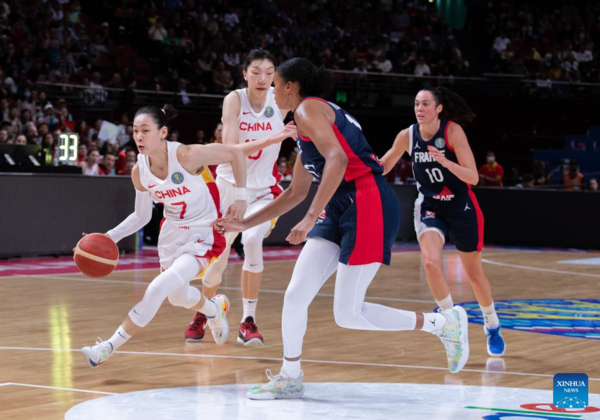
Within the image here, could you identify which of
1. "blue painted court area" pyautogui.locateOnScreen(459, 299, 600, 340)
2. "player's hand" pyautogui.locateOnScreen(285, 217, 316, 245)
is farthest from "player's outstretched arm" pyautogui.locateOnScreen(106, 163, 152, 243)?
"blue painted court area" pyautogui.locateOnScreen(459, 299, 600, 340)

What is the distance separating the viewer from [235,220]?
5324 mm

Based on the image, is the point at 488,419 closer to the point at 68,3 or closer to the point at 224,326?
the point at 224,326

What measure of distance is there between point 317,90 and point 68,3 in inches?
628

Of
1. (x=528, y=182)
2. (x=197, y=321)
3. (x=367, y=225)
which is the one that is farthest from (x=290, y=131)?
(x=528, y=182)

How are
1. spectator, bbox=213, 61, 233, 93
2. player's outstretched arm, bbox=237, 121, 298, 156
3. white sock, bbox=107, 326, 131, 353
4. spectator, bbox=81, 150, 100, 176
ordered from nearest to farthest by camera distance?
1. player's outstretched arm, bbox=237, 121, 298, 156
2. white sock, bbox=107, 326, 131, 353
3. spectator, bbox=81, 150, 100, 176
4. spectator, bbox=213, 61, 233, 93

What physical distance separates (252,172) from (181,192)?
1.23m

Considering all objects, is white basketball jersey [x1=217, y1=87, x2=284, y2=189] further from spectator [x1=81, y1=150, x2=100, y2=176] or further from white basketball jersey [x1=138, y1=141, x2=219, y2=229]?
spectator [x1=81, y1=150, x2=100, y2=176]

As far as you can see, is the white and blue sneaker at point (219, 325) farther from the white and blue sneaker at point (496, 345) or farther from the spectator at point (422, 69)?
the spectator at point (422, 69)

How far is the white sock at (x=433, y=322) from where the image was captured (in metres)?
5.67

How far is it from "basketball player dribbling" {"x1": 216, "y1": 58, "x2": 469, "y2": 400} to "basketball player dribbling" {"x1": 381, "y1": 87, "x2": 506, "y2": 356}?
1430mm

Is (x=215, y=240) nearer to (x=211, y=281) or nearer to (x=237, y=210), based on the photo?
(x=237, y=210)

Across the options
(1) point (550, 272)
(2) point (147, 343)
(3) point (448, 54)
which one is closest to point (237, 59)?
(3) point (448, 54)

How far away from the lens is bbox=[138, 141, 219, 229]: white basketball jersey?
20.3 ft

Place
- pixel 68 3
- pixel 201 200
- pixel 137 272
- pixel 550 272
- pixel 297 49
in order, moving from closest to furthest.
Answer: pixel 201 200
pixel 137 272
pixel 550 272
pixel 68 3
pixel 297 49
